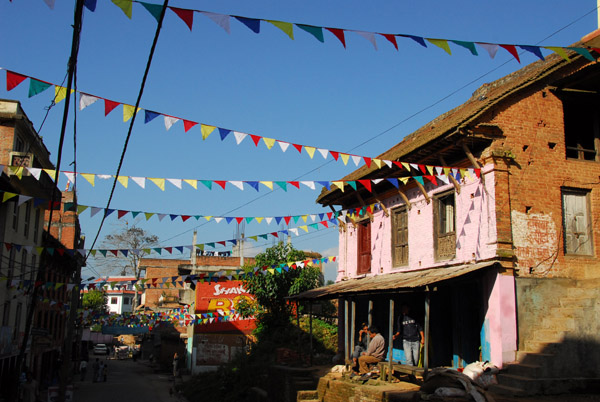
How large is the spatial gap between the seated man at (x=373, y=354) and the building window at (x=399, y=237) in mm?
3246

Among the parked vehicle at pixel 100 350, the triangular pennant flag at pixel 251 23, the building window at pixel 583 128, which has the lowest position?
the parked vehicle at pixel 100 350

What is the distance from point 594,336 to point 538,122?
5.47 metres

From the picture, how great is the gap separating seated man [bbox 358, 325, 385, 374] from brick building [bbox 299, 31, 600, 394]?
125 centimetres

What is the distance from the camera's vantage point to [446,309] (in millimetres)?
16266

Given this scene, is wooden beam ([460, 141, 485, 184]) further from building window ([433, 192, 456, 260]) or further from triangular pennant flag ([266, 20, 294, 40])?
triangular pennant flag ([266, 20, 294, 40])

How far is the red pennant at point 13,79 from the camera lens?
780 centimetres

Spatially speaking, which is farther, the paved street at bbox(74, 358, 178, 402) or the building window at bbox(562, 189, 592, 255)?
the paved street at bbox(74, 358, 178, 402)

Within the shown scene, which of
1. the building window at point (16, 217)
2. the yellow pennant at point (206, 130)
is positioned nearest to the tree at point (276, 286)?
the building window at point (16, 217)

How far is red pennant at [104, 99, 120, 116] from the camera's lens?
8.97 meters

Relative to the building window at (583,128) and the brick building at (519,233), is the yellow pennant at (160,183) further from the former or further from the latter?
the building window at (583,128)

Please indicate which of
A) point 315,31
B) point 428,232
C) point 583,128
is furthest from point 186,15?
point 583,128

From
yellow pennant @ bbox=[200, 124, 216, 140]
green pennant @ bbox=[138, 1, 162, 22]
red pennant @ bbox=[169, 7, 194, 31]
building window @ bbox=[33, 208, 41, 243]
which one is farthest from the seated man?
building window @ bbox=[33, 208, 41, 243]

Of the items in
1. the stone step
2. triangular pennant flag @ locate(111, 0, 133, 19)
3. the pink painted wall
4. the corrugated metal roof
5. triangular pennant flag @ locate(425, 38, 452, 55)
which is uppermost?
triangular pennant flag @ locate(425, 38, 452, 55)

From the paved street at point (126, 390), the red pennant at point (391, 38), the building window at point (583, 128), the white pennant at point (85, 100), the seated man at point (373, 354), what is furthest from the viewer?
the paved street at point (126, 390)
